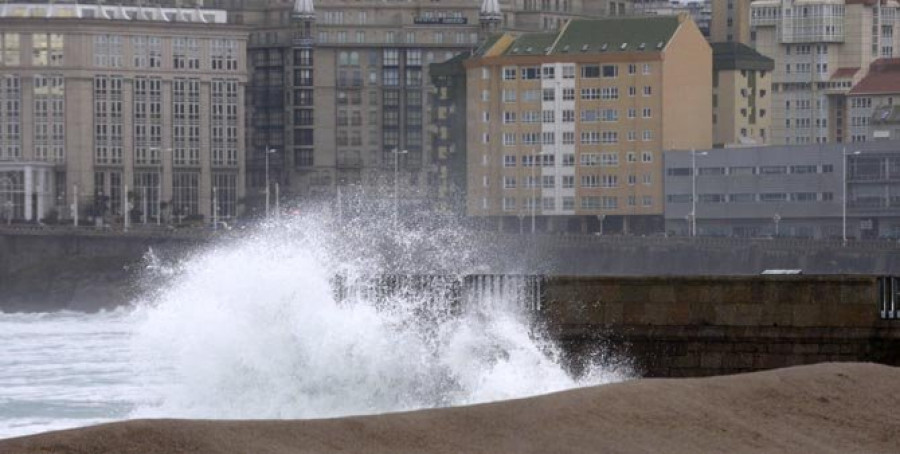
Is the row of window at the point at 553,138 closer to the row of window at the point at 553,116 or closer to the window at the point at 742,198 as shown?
the row of window at the point at 553,116

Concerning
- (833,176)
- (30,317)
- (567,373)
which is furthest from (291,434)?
(833,176)

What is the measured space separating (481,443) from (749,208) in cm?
13056

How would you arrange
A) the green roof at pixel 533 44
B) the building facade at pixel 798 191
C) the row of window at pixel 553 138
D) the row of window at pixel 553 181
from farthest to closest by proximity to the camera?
the green roof at pixel 533 44, the row of window at pixel 553 138, the row of window at pixel 553 181, the building facade at pixel 798 191

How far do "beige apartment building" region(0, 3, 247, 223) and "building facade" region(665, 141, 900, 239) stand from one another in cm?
3679

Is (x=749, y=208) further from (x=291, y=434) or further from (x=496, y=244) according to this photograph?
(x=291, y=434)

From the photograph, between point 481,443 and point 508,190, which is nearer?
point 481,443

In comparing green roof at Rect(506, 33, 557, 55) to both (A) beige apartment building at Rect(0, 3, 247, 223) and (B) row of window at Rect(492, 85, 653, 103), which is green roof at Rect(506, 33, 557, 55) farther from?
(A) beige apartment building at Rect(0, 3, 247, 223)

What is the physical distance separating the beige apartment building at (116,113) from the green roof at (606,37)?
2543cm

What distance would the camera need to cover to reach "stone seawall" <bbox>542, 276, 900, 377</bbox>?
1511 inches

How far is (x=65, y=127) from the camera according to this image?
182 m

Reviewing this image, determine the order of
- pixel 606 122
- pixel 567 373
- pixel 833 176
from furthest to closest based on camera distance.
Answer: pixel 606 122
pixel 833 176
pixel 567 373

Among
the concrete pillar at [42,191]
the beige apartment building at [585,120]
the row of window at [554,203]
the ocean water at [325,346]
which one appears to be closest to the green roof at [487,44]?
the beige apartment building at [585,120]

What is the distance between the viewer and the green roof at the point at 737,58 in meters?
179

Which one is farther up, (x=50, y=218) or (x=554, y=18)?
(x=554, y=18)
